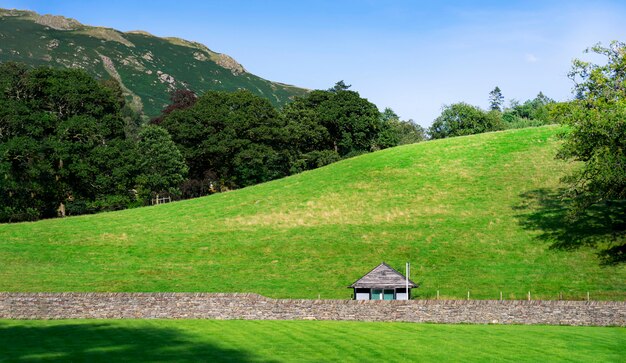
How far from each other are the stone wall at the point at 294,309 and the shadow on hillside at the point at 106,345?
14.9ft

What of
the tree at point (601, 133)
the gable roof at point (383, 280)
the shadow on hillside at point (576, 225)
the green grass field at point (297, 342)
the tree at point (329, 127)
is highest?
the tree at point (329, 127)

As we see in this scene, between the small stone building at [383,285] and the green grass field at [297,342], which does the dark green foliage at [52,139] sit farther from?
the small stone building at [383,285]

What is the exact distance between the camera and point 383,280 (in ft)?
133

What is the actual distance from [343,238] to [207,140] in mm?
50863

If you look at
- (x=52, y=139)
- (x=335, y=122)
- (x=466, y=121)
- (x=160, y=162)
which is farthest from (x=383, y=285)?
(x=466, y=121)

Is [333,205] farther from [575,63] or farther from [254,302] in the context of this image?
[254,302]

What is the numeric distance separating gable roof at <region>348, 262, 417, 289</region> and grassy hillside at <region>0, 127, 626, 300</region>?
4.70 meters

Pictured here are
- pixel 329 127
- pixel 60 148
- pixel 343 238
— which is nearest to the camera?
pixel 343 238

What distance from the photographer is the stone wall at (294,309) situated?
3319cm

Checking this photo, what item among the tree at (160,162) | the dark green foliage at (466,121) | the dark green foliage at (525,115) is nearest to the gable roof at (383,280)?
the tree at (160,162)

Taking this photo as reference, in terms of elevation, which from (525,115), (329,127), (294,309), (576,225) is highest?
(525,115)

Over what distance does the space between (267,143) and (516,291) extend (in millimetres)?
69401

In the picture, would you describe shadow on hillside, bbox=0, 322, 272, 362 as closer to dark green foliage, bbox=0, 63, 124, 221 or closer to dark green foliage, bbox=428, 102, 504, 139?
dark green foliage, bbox=0, 63, 124, 221

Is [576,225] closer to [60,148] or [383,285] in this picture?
[383,285]
